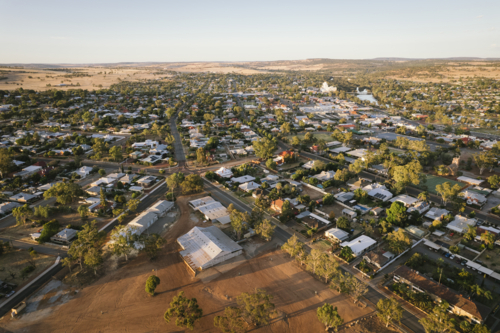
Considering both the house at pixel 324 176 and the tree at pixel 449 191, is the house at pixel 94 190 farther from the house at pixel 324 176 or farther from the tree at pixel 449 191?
the tree at pixel 449 191

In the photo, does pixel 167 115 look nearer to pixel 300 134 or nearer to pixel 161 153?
pixel 161 153

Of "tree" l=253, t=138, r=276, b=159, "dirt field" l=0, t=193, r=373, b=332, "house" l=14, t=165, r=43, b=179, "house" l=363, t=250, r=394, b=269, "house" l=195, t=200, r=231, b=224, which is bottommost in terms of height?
"dirt field" l=0, t=193, r=373, b=332

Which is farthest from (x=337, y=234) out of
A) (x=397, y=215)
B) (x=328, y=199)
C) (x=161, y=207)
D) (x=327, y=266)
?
(x=161, y=207)

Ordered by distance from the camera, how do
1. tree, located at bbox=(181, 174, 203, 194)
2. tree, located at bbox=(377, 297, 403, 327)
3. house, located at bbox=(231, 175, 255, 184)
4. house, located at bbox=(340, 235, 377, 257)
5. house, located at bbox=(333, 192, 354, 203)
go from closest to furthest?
tree, located at bbox=(377, 297, 403, 327) → house, located at bbox=(340, 235, 377, 257) → house, located at bbox=(333, 192, 354, 203) → tree, located at bbox=(181, 174, 203, 194) → house, located at bbox=(231, 175, 255, 184)

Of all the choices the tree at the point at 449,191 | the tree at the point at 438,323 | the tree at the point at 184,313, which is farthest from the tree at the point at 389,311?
the tree at the point at 449,191

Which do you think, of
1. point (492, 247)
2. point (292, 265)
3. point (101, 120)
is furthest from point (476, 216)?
point (101, 120)

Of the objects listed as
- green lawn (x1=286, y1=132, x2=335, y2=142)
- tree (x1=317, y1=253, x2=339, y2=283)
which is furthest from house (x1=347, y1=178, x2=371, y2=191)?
green lawn (x1=286, y1=132, x2=335, y2=142)

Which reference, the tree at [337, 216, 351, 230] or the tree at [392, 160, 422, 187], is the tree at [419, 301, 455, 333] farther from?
the tree at [392, 160, 422, 187]
